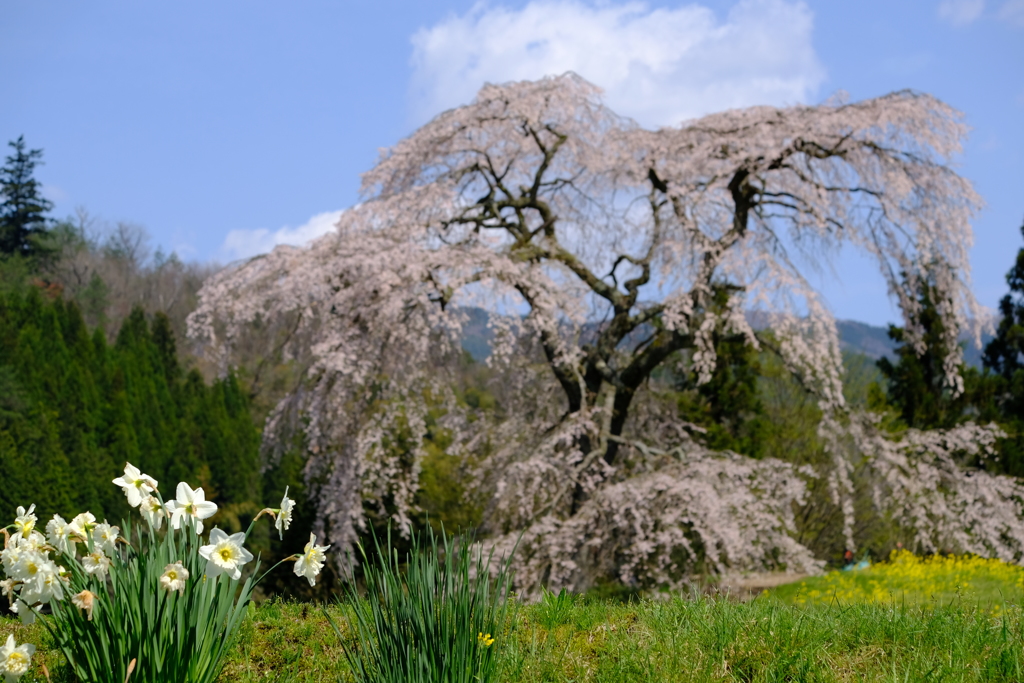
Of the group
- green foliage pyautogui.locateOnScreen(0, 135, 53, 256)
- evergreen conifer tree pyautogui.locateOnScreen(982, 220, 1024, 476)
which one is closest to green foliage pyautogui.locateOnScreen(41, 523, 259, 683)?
evergreen conifer tree pyautogui.locateOnScreen(982, 220, 1024, 476)

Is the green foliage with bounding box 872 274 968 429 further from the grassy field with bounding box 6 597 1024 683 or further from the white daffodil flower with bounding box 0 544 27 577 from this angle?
the white daffodil flower with bounding box 0 544 27 577

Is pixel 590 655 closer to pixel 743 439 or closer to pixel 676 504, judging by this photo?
pixel 676 504

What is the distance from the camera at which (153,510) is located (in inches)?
109

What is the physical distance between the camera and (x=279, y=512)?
277 centimetres

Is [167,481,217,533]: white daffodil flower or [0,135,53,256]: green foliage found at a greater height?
[0,135,53,256]: green foliage

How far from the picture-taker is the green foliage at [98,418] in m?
22.1

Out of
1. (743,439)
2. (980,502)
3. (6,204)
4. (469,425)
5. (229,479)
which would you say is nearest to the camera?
(980,502)

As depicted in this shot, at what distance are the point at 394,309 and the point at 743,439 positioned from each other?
843cm

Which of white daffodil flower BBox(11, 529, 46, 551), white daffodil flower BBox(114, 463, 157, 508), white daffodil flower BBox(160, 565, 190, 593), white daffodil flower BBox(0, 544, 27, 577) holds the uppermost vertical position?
white daffodil flower BBox(114, 463, 157, 508)

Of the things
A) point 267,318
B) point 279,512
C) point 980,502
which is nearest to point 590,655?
point 279,512

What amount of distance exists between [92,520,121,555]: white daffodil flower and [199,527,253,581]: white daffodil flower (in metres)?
0.42

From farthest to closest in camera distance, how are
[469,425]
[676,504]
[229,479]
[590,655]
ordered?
[229,479] < [469,425] < [676,504] < [590,655]

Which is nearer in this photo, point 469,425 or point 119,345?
point 469,425

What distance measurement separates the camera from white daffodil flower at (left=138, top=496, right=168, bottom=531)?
274cm
